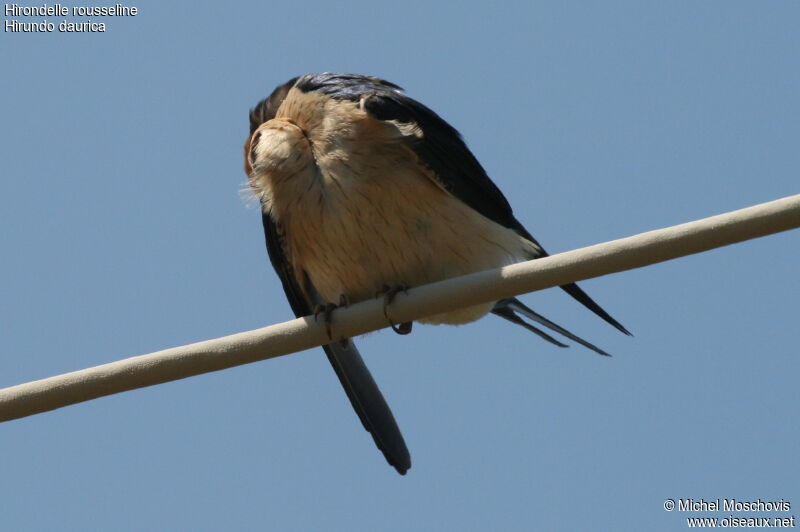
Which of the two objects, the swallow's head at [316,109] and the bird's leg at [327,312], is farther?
the swallow's head at [316,109]

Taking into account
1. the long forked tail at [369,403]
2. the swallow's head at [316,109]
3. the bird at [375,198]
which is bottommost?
the long forked tail at [369,403]

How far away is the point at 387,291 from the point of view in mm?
5461

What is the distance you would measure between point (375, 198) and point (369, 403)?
1.17 m

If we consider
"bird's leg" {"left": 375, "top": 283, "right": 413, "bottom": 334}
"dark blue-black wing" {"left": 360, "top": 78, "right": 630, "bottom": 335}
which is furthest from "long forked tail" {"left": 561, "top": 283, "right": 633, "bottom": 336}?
"bird's leg" {"left": 375, "top": 283, "right": 413, "bottom": 334}

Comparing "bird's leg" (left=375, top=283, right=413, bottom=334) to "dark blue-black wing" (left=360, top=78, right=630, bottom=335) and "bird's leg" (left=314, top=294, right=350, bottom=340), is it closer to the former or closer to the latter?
"bird's leg" (left=314, top=294, right=350, bottom=340)

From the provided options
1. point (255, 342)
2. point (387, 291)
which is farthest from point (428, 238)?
point (255, 342)

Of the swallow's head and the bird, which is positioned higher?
the swallow's head

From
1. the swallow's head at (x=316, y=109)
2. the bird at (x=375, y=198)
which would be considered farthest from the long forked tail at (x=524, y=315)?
the swallow's head at (x=316, y=109)

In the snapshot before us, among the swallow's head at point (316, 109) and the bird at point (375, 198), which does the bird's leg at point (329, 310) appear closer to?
the bird at point (375, 198)

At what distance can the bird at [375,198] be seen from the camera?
221 inches

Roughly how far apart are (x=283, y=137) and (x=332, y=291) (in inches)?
29.2

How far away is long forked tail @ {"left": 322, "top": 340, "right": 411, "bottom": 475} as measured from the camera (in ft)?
19.6

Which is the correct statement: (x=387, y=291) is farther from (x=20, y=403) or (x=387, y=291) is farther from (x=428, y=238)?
(x=20, y=403)

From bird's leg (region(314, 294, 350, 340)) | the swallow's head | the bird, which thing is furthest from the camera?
the swallow's head
